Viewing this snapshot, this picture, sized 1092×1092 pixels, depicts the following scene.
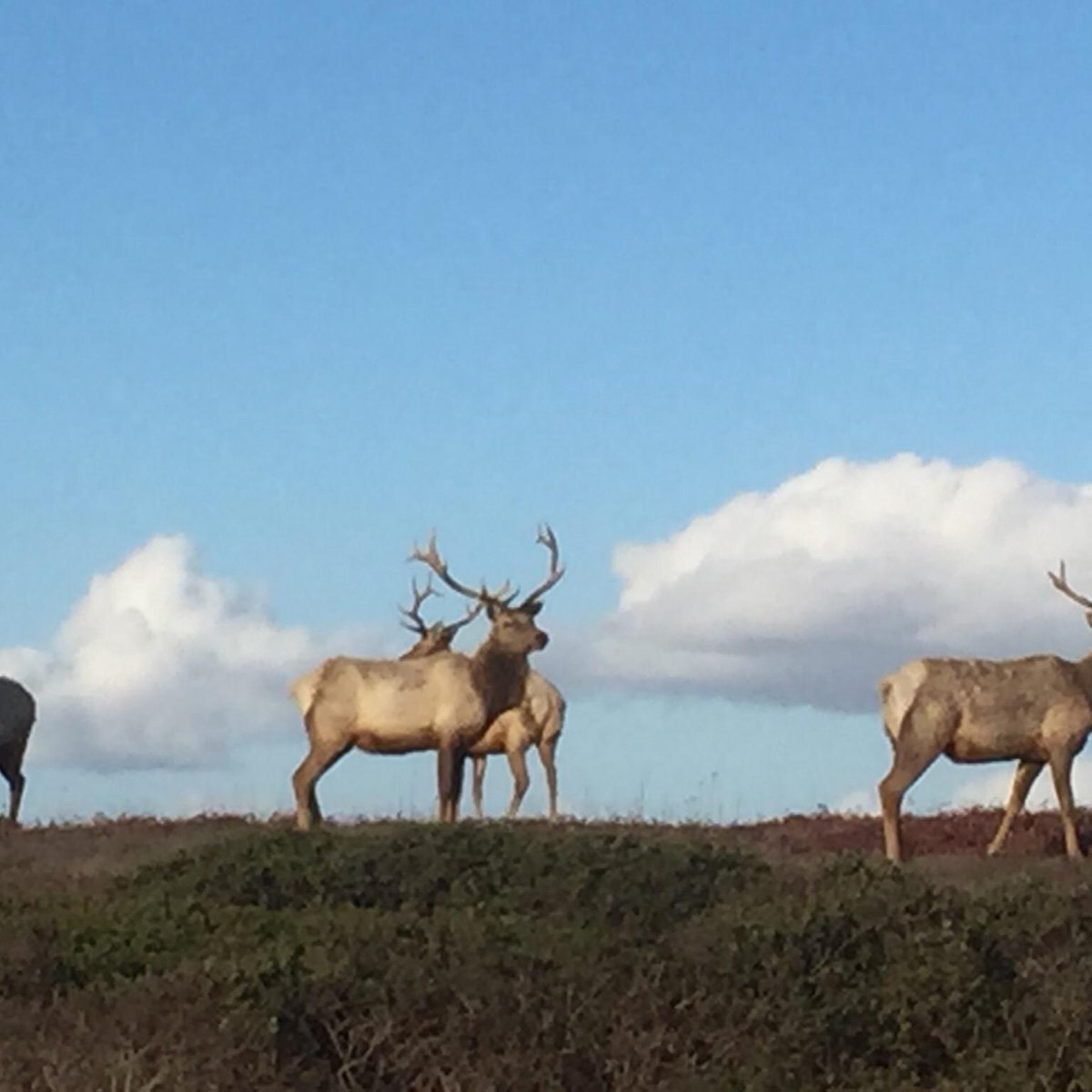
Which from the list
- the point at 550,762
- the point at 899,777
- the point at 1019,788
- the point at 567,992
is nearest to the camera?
the point at 567,992

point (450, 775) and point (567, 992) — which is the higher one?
point (450, 775)

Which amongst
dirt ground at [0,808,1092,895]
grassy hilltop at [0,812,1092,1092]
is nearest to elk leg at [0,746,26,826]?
dirt ground at [0,808,1092,895]

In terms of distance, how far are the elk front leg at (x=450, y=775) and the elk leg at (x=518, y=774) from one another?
4362 millimetres

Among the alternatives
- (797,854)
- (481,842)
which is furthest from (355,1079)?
(797,854)

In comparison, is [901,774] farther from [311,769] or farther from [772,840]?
[311,769]

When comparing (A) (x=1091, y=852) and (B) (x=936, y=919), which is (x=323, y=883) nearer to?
(B) (x=936, y=919)

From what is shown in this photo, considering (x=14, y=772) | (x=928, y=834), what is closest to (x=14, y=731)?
(x=14, y=772)

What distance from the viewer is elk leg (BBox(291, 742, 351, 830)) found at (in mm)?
22328

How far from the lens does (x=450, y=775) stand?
22.2m

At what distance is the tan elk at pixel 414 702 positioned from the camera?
22.2 meters

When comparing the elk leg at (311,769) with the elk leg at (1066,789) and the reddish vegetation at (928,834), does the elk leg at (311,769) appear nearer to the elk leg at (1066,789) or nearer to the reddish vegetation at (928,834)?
the reddish vegetation at (928,834)

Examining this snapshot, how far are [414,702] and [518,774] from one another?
5.09 metres

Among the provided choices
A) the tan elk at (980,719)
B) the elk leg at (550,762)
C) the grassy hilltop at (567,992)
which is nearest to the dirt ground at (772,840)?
the tan elk at (980,719)

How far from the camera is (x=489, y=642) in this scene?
2252 cm
